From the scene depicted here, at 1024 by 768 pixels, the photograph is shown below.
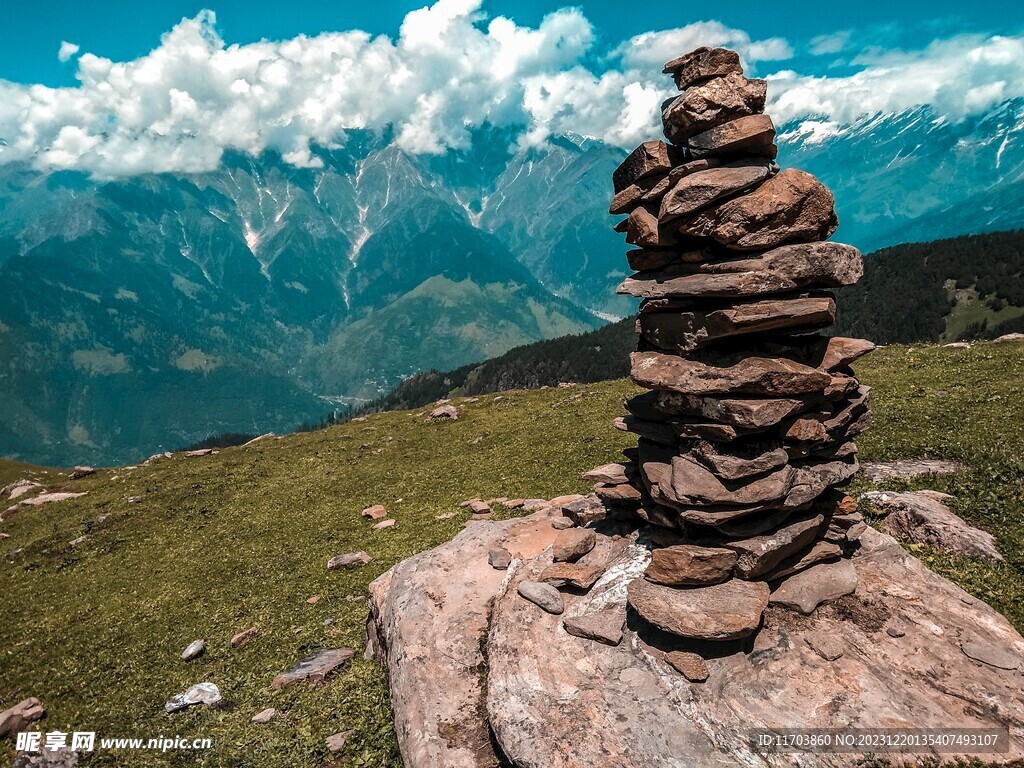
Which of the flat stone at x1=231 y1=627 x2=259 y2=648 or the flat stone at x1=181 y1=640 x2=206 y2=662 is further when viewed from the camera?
the flat stone at x1=231 y1=627 x2=259 y2=648

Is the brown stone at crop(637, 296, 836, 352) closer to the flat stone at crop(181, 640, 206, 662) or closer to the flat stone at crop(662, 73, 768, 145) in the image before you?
the flat stone at crop(662, 73, 768, 145)

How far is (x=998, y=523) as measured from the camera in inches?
726

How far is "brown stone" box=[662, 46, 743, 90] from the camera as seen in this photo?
14555 mm

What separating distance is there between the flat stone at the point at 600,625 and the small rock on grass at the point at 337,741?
6315 millimetres

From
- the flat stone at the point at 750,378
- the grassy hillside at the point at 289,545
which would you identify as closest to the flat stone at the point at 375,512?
the grassy hillside at the point at 289,545

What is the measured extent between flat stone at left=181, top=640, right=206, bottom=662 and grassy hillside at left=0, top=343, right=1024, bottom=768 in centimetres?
46

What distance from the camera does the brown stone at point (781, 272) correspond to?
13492 millimetres

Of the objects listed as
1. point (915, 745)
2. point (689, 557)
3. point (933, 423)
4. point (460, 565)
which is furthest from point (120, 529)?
point (933, 423)

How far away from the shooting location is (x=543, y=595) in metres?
15.2

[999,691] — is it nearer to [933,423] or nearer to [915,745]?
[915,745]

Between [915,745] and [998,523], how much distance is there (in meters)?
11.9

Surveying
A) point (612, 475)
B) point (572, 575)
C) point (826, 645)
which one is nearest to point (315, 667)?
point (572, 575)

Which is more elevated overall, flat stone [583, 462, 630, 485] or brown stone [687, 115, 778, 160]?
brown stone [687, 115, 778, 160]

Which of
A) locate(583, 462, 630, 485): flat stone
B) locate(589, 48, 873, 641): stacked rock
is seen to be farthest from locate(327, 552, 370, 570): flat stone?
locate(589, 48, 873, 641): stacked rock
